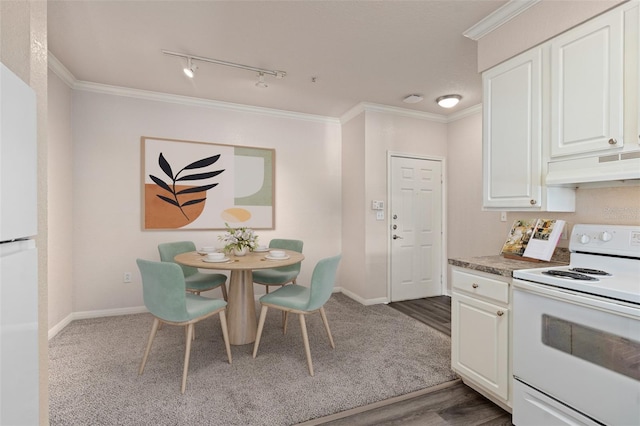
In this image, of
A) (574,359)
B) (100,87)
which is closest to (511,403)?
(574,359)

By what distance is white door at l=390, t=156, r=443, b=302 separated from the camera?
4.04 m

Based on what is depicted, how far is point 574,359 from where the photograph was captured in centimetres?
140

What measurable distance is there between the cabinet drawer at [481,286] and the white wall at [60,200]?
3444 millimetres

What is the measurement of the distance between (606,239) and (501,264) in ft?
1.72

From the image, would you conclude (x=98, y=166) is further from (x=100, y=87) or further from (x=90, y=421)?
(x=90, y=421)

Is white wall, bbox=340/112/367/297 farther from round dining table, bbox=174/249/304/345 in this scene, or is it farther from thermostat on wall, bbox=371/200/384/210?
round dining table, bbox=174/249/304/345

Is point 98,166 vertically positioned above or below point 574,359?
above

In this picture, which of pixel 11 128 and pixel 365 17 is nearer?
pixel 11 128

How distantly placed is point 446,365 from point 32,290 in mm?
2542

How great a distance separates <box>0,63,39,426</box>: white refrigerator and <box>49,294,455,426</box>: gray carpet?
135cm

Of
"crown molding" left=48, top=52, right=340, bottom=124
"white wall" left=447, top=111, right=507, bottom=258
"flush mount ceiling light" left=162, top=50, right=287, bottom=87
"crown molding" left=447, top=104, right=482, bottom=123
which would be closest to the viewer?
"flush mount ceiling light" left=162, top=50, right=287, bottom=87

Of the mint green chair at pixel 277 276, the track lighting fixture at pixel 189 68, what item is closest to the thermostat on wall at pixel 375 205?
the mint green chair at pixel 277 276

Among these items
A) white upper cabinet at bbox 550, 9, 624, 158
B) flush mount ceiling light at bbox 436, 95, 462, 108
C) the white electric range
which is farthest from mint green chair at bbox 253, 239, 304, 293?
white upper cabinet at bbox 550, 9, 624, 158

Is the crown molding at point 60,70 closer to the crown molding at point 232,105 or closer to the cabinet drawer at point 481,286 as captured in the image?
the crown molding at point 232,105
